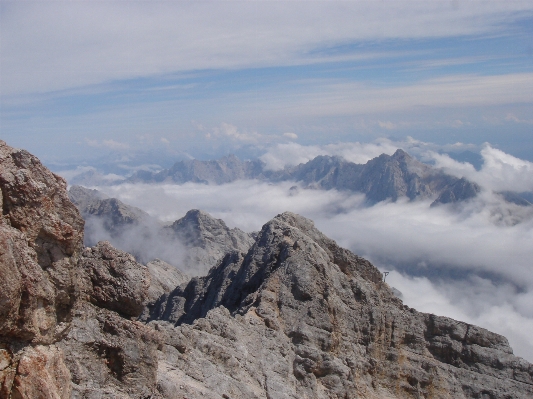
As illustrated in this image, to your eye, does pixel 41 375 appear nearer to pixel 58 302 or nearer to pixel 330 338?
pixel 58 302

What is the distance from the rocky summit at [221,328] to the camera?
62.6ft

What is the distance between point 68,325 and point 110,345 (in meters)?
3.95

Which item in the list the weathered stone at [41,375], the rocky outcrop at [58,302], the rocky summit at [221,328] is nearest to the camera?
the weathered stone at [41,375]

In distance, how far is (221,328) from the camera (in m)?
46.7

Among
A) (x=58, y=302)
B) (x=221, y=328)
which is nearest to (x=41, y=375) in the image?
(x=58, y=302)

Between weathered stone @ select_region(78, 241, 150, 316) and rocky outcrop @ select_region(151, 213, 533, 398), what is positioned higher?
weathered stone @ select_region(78, 241, 150, 316)

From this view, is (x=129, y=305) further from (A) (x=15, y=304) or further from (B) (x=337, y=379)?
(B) (x=337, y=379)

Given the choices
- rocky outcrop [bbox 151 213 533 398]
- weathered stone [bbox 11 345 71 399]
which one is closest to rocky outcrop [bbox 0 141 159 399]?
weathered stone [bbox 11 345 71 399]

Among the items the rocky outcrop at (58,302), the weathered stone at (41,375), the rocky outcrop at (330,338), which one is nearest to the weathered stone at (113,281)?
the rocky outcrop at (58,302)

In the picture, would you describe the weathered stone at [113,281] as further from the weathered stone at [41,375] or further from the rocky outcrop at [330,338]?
the rocky outcrop at [330,338]

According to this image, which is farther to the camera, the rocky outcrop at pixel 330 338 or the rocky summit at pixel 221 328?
the rocky outcrop at pixel 330 338

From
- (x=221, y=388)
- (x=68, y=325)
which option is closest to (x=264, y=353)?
(x=221, y=388)

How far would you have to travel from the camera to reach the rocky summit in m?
19.1

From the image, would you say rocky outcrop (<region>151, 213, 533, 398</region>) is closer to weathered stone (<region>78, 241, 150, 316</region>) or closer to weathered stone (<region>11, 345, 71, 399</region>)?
weathered stone (<region>78, 241, 150, 316</region>)
